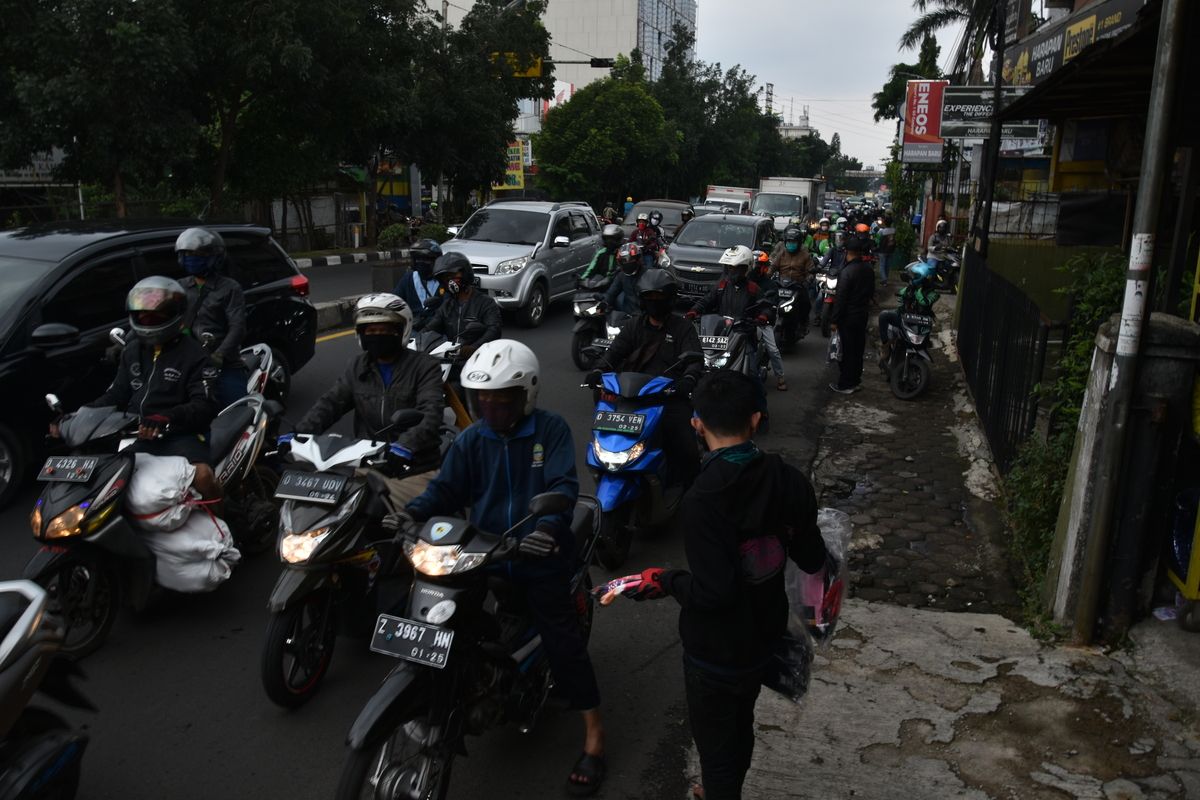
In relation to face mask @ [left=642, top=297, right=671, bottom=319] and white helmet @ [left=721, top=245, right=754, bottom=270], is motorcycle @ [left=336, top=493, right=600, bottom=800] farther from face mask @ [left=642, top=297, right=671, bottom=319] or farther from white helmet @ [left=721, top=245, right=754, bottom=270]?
white helmet @ [left=721, top=245, right=754, bottom=270]

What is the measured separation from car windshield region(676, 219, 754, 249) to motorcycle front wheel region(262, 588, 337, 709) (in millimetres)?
12592

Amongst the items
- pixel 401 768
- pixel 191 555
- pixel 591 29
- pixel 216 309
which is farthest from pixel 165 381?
pixel 591 29

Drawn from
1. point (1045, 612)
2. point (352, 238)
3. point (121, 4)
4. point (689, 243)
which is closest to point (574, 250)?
point (689, 243)

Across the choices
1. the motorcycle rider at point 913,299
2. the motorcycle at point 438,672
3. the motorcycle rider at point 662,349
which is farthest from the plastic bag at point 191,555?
the motorcycle rider at point 913,299

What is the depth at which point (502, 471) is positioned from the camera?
3814mm

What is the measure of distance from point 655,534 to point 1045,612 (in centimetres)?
246

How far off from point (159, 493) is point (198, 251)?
116 inches

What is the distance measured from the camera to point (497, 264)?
14.5 metres

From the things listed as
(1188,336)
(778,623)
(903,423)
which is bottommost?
(903,423)

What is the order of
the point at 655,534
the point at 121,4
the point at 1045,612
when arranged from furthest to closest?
the point at 121,4, the point at 655,534, the point at 1045,612

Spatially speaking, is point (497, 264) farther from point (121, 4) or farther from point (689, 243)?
point (121, 4)

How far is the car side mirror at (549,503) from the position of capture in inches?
131

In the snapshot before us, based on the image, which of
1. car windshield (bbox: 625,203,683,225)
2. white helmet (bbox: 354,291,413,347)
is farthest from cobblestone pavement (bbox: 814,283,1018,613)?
car windshield (bbox: 625,203,683,225)

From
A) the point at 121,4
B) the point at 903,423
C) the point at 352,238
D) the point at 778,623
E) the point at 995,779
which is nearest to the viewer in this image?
the point at 778,623
